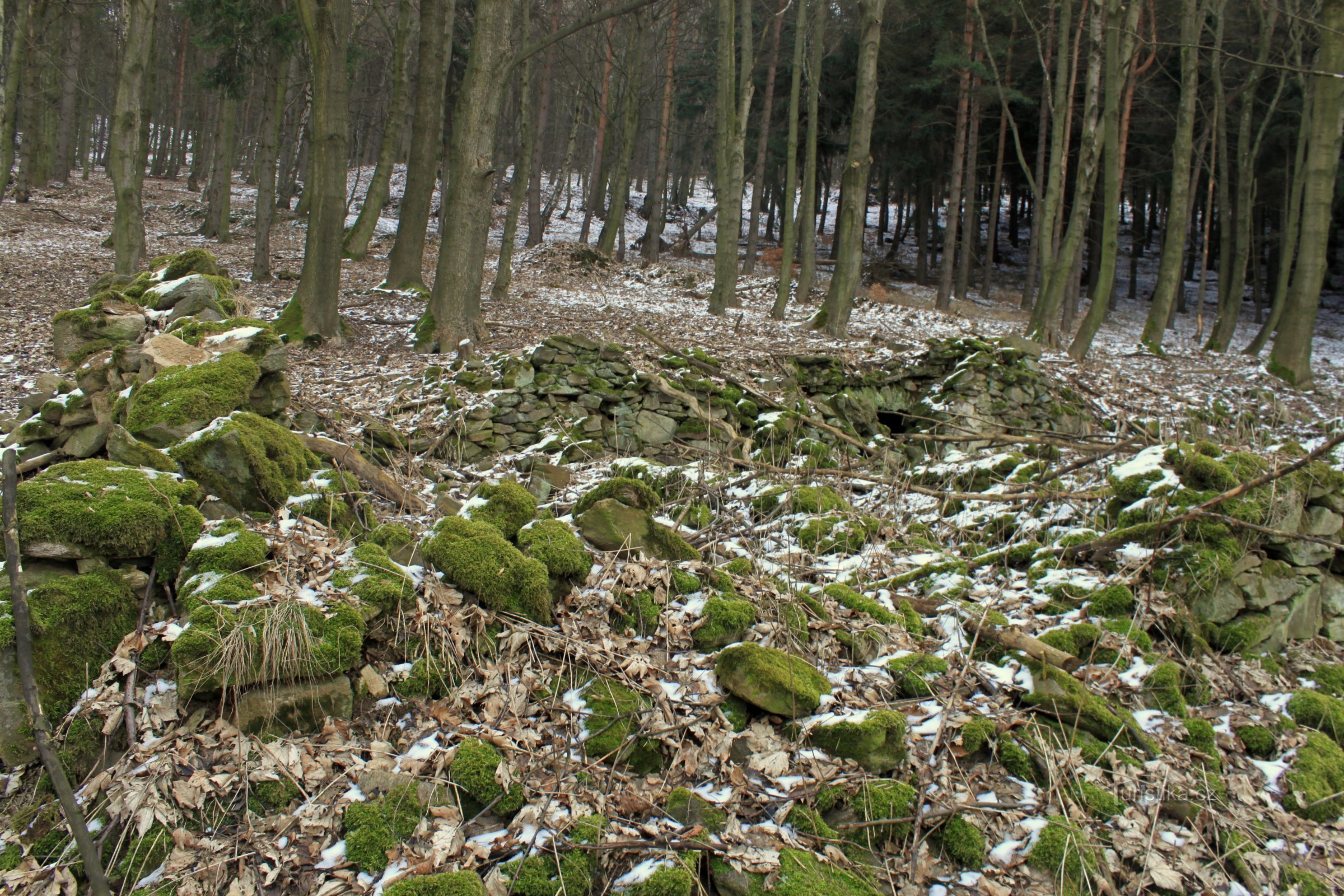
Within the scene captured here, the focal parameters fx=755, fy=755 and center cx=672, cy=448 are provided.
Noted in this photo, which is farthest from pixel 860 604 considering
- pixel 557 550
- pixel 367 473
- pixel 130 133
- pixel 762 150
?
pixel 762 150

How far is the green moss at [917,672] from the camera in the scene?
10.7 feet

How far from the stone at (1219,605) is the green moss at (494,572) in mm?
3567

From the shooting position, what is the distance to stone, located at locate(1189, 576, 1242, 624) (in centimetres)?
417

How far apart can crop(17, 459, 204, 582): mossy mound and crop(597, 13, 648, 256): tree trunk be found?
20.1m

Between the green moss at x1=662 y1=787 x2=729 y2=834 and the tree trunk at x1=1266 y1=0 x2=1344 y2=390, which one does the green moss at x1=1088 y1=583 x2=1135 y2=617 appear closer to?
the green moss at x1=662 y1=787 x2=729 y2=834

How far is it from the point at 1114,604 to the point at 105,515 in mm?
4725

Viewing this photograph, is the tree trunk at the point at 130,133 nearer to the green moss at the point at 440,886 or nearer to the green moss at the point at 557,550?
the green moss at the point at 557,550

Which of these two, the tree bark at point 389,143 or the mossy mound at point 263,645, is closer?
the mossy mound at point 263,645

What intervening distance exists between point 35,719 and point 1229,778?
168 inches

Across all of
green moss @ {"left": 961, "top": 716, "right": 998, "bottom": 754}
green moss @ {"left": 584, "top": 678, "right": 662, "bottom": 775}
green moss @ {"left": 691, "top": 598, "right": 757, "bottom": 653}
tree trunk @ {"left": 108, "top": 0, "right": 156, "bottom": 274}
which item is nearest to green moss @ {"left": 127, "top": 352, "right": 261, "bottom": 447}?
green moss @ {"left": 584, "top": 678, "right": 662, "bottom": 775}

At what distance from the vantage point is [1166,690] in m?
3.53

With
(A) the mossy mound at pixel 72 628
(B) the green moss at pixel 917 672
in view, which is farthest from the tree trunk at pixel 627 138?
(A) the mossy mound at pixel 72 628

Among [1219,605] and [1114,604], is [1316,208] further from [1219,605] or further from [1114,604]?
[1114,604]

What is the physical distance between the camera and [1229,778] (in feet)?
10.3
